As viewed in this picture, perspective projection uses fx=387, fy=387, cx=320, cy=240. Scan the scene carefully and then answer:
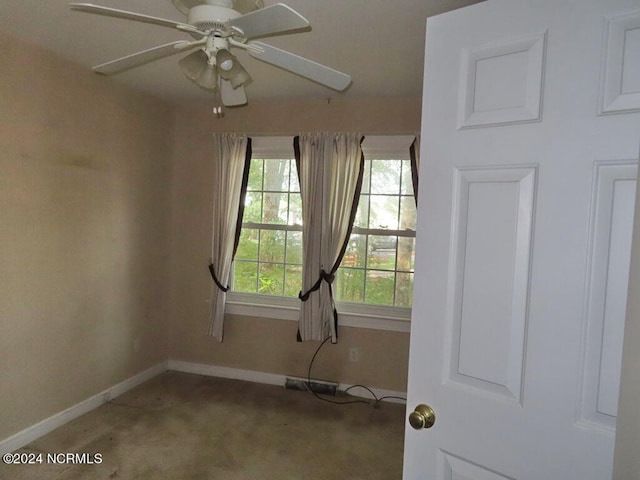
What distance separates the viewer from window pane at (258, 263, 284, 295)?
11.4 ft

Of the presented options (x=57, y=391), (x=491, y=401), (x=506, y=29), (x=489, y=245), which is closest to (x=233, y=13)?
(x=506, y=29)

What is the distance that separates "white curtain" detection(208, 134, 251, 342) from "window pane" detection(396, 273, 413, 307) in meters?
1.44

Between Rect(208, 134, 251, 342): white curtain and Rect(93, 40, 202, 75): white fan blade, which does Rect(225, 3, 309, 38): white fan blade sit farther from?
Rect(208, 134, 251, 342): white curtain

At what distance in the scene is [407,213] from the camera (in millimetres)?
3162

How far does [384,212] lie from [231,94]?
1.70m

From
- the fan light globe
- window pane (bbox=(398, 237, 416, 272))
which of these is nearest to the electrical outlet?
window pane (bbox=(398, 237, 416, 272))

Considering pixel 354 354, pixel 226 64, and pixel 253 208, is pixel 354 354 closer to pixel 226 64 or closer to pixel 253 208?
pixel 253 208

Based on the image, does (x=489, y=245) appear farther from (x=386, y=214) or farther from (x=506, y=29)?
(x=386, y=214)

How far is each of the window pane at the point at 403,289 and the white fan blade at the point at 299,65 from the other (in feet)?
6.51

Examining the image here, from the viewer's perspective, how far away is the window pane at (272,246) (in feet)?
11.3

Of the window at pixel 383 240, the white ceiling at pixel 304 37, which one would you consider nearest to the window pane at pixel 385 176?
the window at pixel 383 240

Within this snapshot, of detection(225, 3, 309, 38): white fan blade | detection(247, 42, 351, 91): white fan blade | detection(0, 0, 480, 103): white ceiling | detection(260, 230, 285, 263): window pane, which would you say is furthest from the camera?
detection(260, 230, 285, 263): window pane

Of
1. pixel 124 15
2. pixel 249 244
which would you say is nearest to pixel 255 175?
pixel 249 244

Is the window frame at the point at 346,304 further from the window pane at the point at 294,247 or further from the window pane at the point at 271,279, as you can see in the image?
the window pane at the point at 294,247
